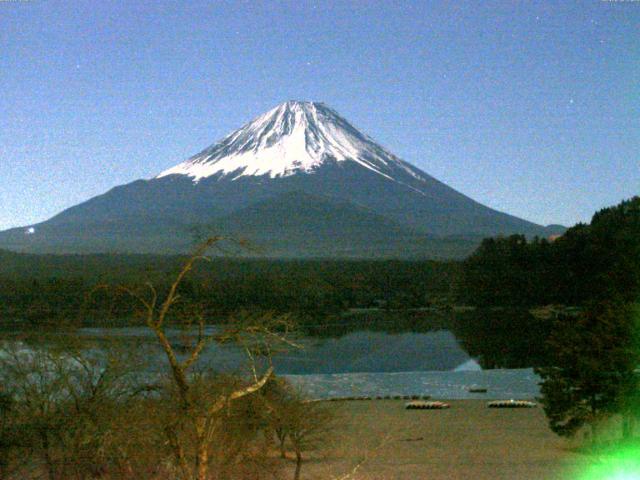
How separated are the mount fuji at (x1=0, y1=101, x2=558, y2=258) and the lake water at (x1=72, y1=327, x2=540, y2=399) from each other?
157 ft

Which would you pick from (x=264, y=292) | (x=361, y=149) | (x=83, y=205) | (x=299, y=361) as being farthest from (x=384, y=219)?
(x=299, y=361)

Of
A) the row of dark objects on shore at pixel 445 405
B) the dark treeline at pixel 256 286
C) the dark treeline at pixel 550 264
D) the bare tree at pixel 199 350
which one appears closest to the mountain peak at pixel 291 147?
the dark treeline at pixel 256 286

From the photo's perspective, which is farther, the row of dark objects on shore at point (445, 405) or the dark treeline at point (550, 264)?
the dark treeline at point (550, 264)

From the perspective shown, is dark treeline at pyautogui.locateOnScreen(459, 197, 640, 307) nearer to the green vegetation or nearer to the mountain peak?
the green vegetation

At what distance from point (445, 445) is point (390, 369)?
17.5 m

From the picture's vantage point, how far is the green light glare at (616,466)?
12536 mm

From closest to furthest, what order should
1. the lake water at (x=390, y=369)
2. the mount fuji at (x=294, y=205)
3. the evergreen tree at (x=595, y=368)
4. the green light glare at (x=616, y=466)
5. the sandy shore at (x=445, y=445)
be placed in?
1. the green light glare at (x=616, y=466)
2. the sandy shore at (x=445, y=445)
3. the evergreen tree at (x=595, y=368)
4. the lake water at (x=390, y=369)
5. the mount fuji at (x=294, y=205)

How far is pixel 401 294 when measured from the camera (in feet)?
203

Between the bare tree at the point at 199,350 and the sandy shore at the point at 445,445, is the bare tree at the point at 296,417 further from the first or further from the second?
the bare tree at the point at 199,350

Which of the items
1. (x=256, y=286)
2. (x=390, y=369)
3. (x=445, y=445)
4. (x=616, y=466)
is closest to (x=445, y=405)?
(x=445, y=445)

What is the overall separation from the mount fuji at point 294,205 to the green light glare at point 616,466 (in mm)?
75168

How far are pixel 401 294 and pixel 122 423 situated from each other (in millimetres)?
54884

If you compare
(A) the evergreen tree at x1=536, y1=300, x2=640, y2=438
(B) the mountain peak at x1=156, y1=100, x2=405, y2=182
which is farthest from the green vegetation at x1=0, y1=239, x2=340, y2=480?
(B) the mountain peak at x1=156, y1=100, x2=405, y2=182

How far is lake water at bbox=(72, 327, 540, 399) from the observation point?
28.3 meters
